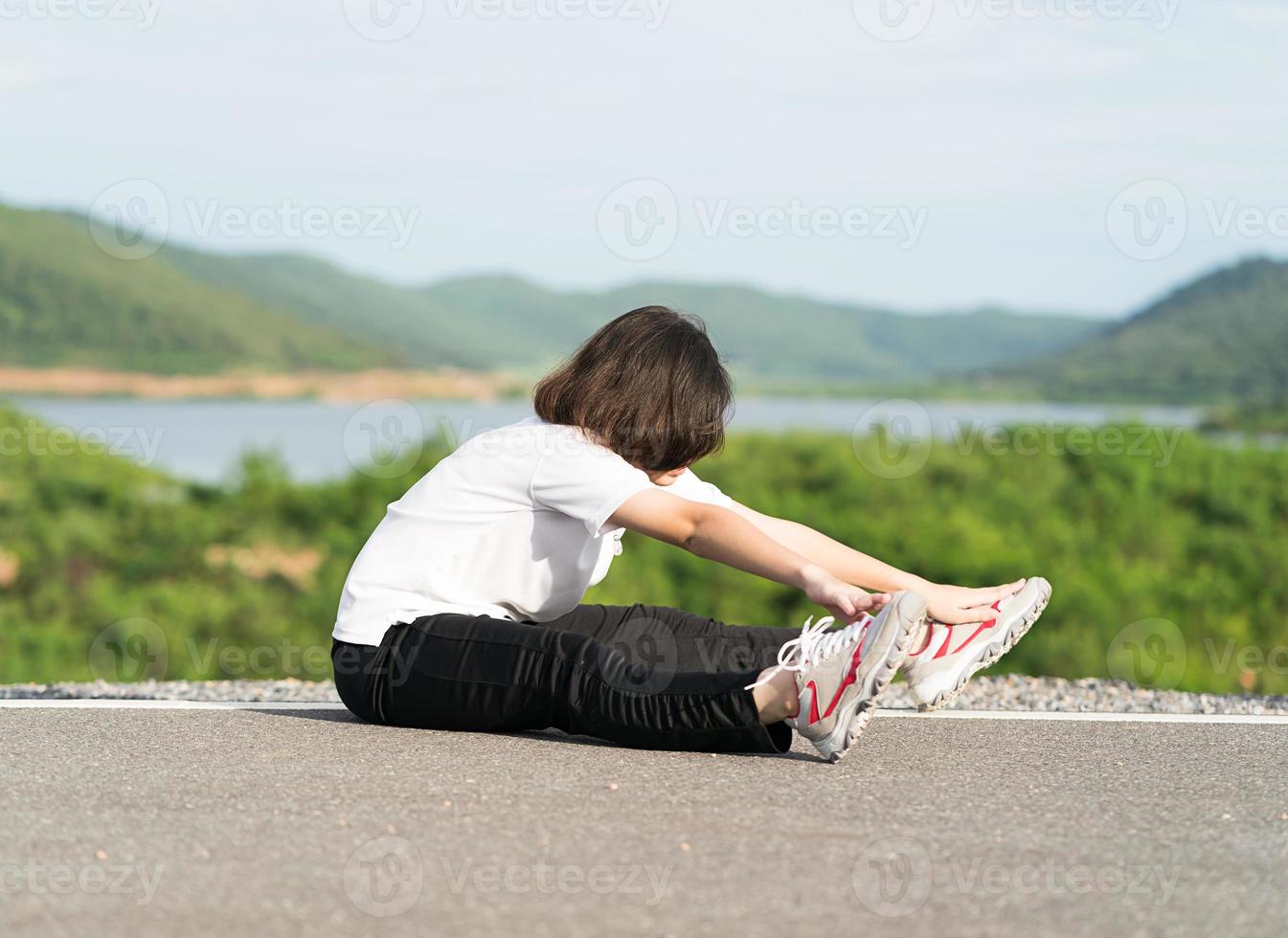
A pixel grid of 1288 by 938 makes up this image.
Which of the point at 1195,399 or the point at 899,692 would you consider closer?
the point at 899,692

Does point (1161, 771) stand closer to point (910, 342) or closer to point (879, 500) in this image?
point (879, 500)

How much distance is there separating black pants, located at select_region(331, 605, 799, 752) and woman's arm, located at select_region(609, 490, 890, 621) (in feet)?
0.95

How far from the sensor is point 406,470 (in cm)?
2366

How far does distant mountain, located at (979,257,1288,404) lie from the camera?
46469 mm

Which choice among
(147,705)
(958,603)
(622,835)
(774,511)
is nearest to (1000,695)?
(958,603)

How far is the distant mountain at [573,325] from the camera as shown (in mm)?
85875

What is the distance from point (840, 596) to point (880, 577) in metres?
0.47

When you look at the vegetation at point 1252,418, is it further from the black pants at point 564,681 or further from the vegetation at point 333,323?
the black pants at point 564,681

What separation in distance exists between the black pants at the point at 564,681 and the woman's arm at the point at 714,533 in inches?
11.4

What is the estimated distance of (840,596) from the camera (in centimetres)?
348

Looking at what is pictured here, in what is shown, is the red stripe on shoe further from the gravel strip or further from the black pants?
the gravel strip

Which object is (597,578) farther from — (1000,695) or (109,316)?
(109,316)

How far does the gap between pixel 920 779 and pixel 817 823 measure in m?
0.58

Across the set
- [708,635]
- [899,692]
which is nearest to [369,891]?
[708,635]
